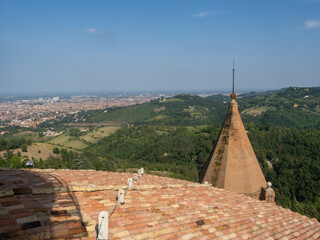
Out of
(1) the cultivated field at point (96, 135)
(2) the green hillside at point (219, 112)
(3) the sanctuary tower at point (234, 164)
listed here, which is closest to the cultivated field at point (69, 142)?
(1) the cultivated field at point (96, 135)

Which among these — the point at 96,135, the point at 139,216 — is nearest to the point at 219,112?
the point at 96,135

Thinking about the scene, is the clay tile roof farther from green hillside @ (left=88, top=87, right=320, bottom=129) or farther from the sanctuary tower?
green hillside @ (left=88, top=87, right=320, bottom=129)

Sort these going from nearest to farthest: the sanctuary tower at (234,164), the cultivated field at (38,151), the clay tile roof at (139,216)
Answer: the clay tile roof at (139,216) < the sanctuary tower at (234,164) < the cultivated field at (38,151)

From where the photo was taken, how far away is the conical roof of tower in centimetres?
1016

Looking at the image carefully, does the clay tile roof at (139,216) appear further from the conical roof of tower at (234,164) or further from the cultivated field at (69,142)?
the cultivated field at (69,142)

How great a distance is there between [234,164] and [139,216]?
6.97m

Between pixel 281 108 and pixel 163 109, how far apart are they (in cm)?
8016

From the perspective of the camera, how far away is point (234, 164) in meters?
10.4

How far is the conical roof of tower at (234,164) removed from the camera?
1016 centimetres

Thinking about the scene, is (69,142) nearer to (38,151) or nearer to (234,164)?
(38,151)

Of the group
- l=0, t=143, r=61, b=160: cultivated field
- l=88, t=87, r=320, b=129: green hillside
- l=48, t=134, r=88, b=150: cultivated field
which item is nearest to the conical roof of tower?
l=0, t=143, r=61, b=160: cultivated field

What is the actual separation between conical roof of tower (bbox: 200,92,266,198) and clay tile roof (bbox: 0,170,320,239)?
8.53ft

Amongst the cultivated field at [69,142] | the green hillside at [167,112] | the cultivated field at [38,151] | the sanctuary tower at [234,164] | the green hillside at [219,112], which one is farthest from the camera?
the green hillside at [167,112]

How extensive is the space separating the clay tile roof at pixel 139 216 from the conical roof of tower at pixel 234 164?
2.60 metres
